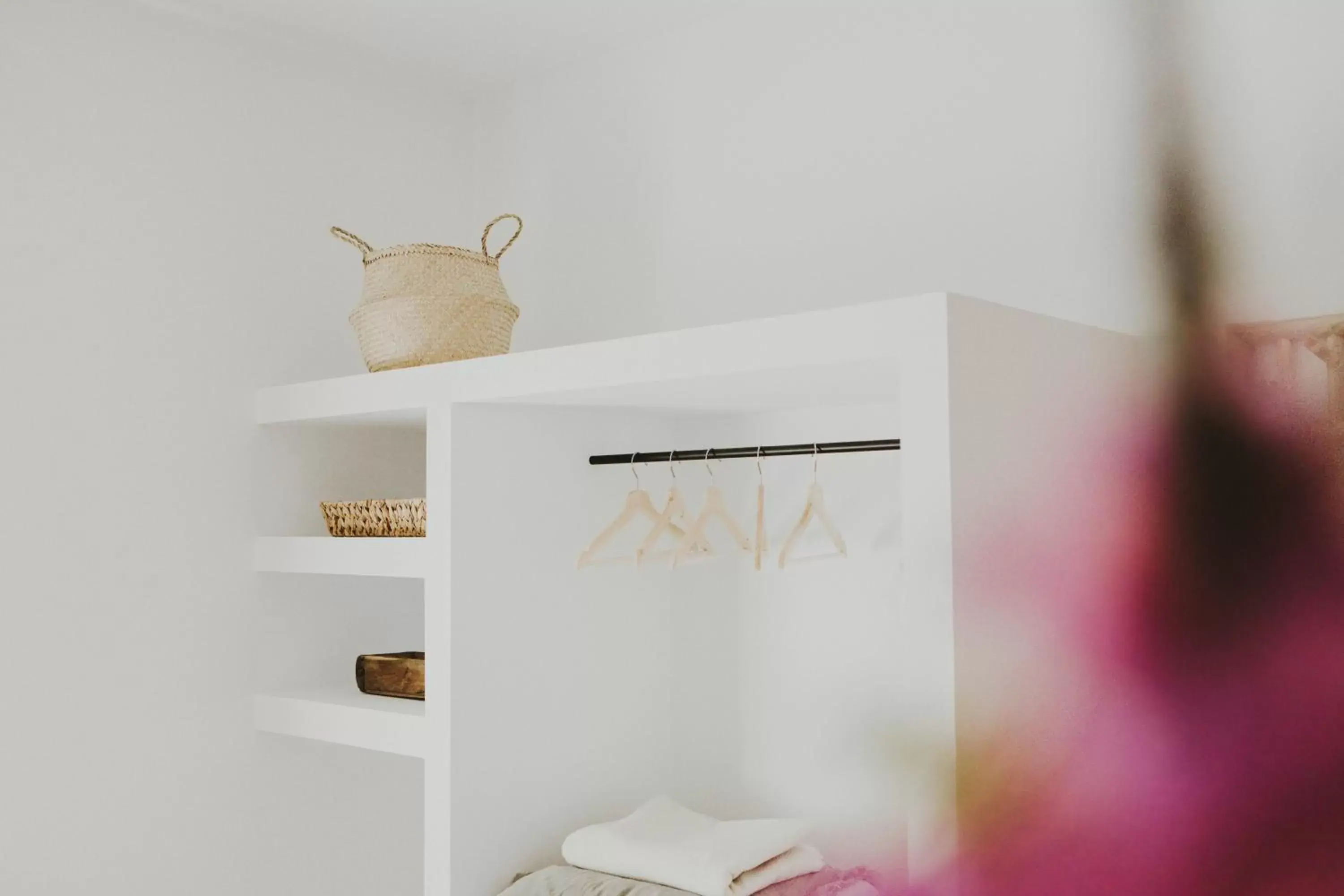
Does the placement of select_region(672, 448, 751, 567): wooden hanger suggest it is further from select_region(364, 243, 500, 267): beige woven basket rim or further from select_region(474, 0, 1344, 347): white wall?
select_region(364, 243, 500, 267): beige woven basket rim

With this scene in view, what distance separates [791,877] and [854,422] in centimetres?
69

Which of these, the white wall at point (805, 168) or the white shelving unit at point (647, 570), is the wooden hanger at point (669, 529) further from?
the white wall at point (805, 168)

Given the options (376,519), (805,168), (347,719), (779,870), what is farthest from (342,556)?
(805,168)

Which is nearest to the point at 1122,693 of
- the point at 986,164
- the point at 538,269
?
the point at 986,164

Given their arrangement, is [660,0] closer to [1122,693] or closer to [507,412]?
[507,412]

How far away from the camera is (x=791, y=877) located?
1.51 meters

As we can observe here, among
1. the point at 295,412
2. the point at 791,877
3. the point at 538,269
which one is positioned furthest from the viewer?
the point at 538,269

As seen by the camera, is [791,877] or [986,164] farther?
[986,164]

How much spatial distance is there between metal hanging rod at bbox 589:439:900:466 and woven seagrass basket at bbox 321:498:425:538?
286 mm

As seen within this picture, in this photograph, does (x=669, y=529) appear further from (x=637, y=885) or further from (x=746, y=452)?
(x=637, y=885)

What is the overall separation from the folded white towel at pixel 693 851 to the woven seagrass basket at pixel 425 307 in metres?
0.76

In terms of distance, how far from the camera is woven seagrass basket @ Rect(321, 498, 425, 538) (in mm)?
1697

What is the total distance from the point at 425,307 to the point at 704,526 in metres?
0.56

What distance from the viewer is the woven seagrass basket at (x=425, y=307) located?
173 cm
